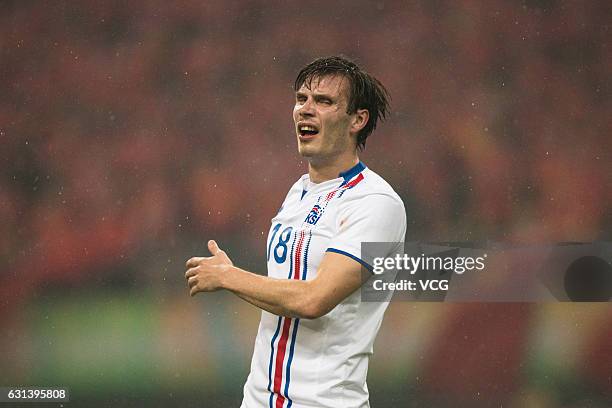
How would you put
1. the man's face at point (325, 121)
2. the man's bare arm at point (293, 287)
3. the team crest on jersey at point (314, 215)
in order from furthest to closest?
the man's face at point (325, 121) → the team crest on jersey at point (314, 215) → the man's bare arm at point (293, 287)

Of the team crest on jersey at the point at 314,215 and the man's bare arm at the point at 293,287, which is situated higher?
the team crest on jersey at the point at 314,215

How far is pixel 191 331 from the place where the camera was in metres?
5.35

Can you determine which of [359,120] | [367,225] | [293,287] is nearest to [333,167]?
[359,120]

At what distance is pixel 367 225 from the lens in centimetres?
210

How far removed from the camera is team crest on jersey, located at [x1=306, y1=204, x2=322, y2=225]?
2234mm

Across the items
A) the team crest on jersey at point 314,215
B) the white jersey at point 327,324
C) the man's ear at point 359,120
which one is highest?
the man's ear at point 359,120

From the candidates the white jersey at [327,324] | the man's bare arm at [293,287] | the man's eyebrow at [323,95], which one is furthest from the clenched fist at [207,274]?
the man's eyebrow at [323,95]

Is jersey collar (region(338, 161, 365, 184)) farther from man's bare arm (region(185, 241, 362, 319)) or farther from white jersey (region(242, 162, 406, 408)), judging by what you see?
man's bare arm (region(185, 241, 362, 319))

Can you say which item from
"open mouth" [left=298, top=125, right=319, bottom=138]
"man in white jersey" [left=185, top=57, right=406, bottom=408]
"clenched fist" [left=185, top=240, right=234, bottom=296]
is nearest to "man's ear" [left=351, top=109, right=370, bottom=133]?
"man in white jersey" [left=185, top=57, right=406, bottom=408]

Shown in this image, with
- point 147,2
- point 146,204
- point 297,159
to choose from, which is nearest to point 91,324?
point 146,204

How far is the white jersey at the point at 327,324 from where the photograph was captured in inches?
83.7

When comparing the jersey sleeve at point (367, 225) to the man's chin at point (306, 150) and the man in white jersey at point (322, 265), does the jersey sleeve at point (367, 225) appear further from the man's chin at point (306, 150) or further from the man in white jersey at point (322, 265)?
the man's chin at point (306, 150)


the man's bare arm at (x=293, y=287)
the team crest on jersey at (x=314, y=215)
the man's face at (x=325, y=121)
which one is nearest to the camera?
the man's bare arm at (x=293, y=287)

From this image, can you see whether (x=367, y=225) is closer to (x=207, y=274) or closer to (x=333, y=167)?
(x=333, y=167)
